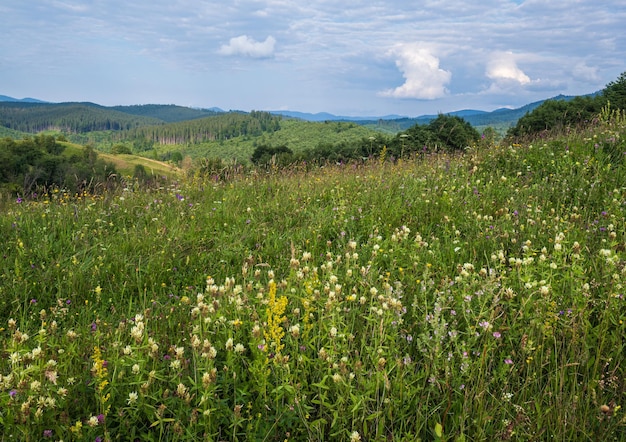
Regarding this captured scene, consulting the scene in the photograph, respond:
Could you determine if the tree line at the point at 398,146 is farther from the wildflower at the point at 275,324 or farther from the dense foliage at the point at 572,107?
the wildflower at the point at 275,324

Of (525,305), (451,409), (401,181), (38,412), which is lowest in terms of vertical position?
(451,409)

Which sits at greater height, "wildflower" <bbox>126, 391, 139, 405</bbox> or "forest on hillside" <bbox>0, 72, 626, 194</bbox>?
"forest on hillside" <bbox>0, 72, 626, 194</bbox>

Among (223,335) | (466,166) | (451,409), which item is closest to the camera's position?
(451,409)

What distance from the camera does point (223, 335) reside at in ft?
9.01

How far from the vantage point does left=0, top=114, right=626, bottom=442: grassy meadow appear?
7.22ft

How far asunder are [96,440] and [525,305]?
2803 mm

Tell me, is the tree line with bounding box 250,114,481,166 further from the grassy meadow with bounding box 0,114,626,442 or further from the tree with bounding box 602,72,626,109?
the tree with bounding box 602,72,626,109

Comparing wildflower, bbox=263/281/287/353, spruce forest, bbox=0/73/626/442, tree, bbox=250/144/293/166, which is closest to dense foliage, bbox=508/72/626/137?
tree, bbox=250/144/293/166

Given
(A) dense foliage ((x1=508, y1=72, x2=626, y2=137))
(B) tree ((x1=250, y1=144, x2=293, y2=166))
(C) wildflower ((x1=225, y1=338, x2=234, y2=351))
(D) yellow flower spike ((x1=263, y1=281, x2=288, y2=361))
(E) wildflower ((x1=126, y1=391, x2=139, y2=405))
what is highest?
(A) dense foliage ((x1=508, y1=72, x2=626, y2=137))

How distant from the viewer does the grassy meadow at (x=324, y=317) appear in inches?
86.6

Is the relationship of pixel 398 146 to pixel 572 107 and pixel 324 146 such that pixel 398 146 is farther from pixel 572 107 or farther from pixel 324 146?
pixel 324 146

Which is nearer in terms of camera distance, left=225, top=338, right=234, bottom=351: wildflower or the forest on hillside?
left=225, top=338, right=234, bottom=351: wildflower

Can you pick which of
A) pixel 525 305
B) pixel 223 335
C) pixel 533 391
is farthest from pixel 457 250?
pixel 223 335

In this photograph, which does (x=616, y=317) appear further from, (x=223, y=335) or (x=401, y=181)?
(x=401, y=181)
